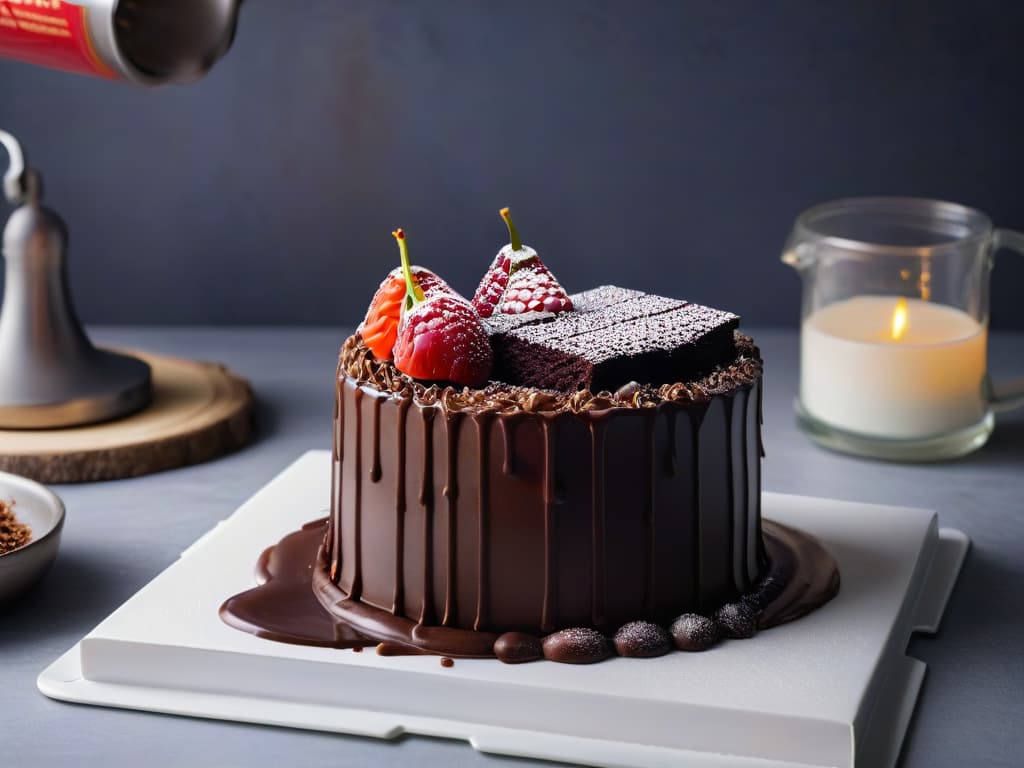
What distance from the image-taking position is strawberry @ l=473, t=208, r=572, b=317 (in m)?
1.55

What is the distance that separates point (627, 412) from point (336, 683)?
1.20 feet

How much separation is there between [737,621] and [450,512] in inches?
11.6

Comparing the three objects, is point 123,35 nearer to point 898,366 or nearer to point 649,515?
point 649,515

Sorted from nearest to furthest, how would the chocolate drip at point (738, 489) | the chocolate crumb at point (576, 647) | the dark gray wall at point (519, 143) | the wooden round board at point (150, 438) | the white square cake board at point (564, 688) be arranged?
the white square cake board at point (564, 688) → the chocolate crumb at point (576, 647) → the chocolate drip at point (738, 489) → the wooden round board at point (150, 438) → the dark gray wall at point (519, 143)

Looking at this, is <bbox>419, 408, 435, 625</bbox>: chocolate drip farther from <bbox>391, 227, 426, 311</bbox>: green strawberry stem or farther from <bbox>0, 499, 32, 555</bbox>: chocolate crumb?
<bbox>0, 499, 32, 555</bbox>: chocolate crumb

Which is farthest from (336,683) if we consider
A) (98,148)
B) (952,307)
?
(98,148)

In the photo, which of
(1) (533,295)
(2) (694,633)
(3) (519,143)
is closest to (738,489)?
(2) (694,633)

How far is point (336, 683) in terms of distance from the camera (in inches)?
51.9

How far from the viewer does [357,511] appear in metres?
1.48

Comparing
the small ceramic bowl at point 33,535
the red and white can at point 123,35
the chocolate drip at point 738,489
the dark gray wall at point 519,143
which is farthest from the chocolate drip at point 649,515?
the dark gray wall at point 519,143


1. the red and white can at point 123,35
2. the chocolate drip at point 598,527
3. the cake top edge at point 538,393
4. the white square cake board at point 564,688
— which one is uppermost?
the red and white can at point 123,35

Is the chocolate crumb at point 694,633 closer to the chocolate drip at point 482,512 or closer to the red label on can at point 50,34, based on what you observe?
the chocolate drip at point 482,512

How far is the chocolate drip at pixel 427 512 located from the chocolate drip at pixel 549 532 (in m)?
0.11

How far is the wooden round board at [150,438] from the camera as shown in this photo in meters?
1.96
